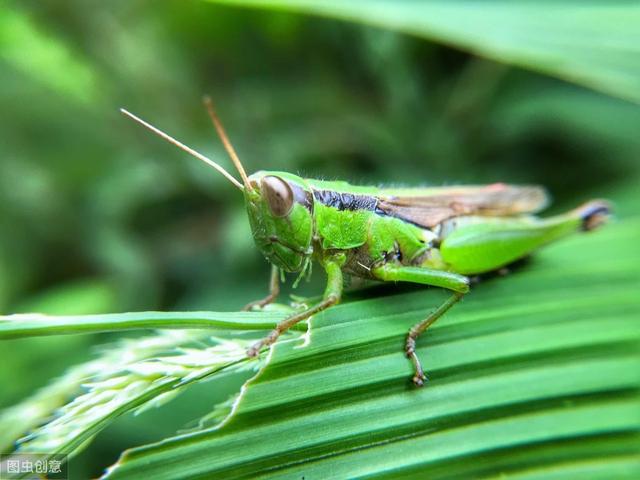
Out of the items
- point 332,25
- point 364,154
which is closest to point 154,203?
point 364,154

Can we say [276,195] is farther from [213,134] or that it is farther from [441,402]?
[213,134]

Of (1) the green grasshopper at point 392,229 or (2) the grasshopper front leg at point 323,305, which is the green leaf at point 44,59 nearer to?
(1) the green grasshopper at point 392,229

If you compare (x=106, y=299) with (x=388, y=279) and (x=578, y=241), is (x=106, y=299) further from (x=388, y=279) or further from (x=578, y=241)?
(x=578, y=241)

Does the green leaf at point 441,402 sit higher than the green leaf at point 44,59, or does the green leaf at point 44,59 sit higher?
the green leaf at point 44,59

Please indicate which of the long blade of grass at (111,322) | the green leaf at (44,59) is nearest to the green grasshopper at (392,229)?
the long blade of grass at (111,322)

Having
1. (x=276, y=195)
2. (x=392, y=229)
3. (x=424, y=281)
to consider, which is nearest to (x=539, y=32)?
(x=392, y=229)

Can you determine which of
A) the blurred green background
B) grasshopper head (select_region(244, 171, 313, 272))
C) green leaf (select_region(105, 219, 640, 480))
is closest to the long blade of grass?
green leaf (select_region(105, 219, 640, 480))
